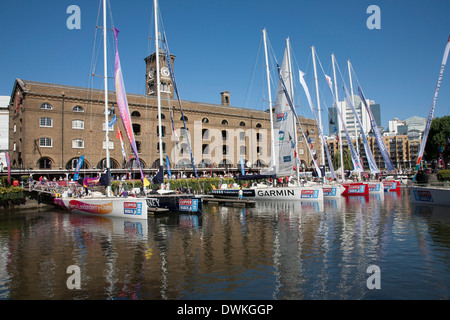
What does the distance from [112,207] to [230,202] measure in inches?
496

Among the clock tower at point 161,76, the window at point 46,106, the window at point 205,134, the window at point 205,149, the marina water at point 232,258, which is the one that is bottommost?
the marina water at point 232,258

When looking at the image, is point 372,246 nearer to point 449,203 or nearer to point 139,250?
point 139,250

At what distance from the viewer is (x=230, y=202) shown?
32031mm

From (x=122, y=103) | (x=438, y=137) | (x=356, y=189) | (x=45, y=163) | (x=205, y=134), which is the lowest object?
(x=356, y=189)

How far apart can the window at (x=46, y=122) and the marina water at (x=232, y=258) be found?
24.5 metres

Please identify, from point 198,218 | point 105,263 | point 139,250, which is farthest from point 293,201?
point 105,263

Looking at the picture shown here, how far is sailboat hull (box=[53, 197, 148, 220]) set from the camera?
2161cm

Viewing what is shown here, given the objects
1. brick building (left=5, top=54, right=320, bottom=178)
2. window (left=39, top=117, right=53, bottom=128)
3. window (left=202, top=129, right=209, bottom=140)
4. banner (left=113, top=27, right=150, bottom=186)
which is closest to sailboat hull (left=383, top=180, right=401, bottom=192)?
brick building (left=5, top=54, right=320, bottom=178)

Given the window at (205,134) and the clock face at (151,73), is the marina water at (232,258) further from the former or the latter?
the clock face at (151,73)

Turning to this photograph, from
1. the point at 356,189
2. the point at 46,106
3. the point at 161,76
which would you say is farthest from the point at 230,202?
the point at 161,76

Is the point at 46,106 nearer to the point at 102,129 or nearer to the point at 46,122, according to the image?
the point at 46,122

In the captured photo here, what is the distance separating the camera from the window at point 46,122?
42656 millimetres

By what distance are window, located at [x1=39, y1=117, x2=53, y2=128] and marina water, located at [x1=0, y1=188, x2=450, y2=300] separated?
24.5 meters

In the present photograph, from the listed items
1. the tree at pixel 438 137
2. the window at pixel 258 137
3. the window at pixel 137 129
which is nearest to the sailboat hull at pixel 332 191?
the window at pixel 137 129
